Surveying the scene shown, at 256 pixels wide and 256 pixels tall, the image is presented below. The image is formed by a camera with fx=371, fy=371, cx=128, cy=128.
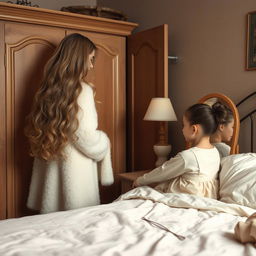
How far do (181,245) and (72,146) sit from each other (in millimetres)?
1236

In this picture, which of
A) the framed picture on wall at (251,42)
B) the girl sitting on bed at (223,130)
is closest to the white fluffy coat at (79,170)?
the girl sitting on bed at (223,130)

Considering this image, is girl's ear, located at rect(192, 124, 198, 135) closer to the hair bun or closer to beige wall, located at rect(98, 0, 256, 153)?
the hair bun

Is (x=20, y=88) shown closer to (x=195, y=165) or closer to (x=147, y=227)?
(x=195, y=165)

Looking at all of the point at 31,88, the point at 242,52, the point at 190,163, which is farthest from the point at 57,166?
the point at 242,52

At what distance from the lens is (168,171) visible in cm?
208

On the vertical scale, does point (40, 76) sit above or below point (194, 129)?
above

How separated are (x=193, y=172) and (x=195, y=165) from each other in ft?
0.13

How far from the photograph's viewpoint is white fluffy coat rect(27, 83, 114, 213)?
236 cm

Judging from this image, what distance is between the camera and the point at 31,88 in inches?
112

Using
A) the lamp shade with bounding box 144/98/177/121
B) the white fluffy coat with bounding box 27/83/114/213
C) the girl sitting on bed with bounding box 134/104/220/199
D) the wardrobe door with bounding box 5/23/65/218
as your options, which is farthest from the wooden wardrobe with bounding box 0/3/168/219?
the girl sitting on bed with bounding box 134/104/220/199

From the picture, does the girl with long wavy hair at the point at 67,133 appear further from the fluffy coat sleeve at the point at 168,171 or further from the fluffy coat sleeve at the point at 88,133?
the fluffy coat sleeve at the point at 168,171

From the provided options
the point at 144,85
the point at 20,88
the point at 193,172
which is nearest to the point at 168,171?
the point at 193,172

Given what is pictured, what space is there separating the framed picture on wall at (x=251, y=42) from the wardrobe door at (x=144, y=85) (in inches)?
24.2

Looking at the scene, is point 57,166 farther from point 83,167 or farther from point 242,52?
point 242,52
